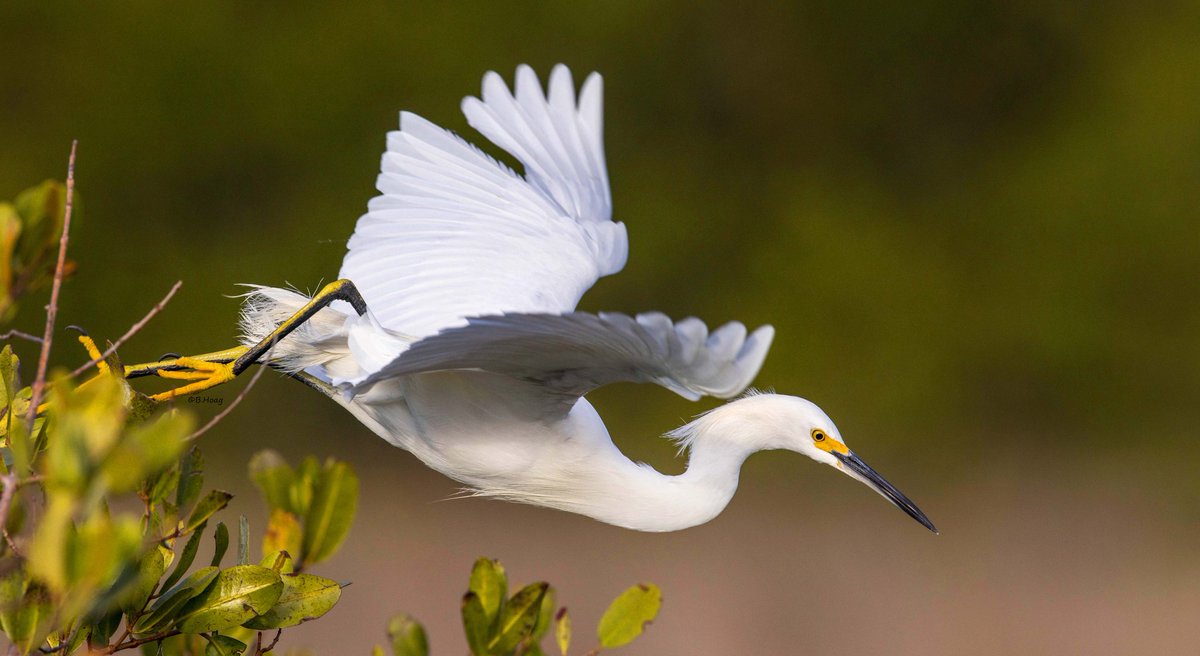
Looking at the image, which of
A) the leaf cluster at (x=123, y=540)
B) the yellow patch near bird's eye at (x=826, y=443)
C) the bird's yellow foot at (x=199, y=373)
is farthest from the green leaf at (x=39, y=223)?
the yellow patch near bird's eye at (x=826, y=443)

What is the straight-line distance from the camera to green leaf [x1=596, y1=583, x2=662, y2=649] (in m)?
1.32

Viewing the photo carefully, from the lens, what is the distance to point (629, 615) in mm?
1327

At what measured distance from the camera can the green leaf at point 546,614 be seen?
126 centimetres

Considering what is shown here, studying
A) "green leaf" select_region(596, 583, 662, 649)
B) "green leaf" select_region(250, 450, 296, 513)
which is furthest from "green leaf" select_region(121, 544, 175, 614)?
"green leaf" select_region(596, 583, 662, 649)

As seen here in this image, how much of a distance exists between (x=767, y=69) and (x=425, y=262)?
17.0 feet

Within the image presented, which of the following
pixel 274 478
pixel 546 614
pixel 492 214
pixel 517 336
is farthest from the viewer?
pixel 492 214

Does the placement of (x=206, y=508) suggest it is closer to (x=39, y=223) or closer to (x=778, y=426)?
(x=39, y=223)

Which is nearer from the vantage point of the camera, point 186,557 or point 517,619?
point 517,619

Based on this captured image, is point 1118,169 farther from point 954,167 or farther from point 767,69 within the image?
point 767,69

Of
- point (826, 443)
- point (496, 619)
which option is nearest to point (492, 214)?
point (826, 443)

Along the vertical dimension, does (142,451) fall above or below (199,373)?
below

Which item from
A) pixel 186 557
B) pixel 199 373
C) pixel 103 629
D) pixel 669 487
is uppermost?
pixel 669 487

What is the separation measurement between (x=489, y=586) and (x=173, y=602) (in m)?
0.33

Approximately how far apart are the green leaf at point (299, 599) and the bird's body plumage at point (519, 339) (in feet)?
1.10
